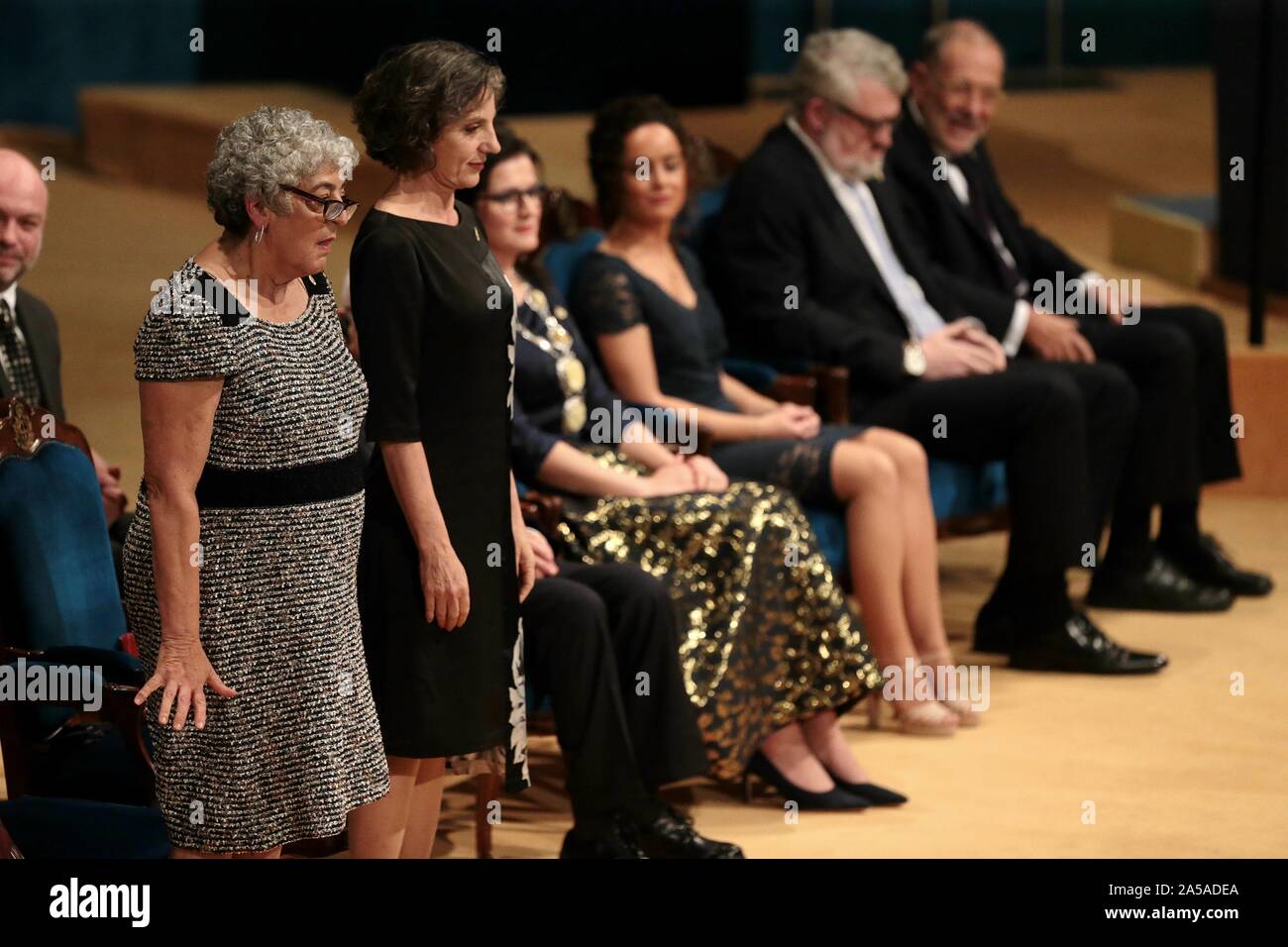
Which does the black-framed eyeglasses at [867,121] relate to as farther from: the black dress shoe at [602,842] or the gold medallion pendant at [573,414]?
the black dress shoe at [602,842]

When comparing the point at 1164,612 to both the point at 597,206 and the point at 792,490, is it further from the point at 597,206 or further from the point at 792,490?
the point at 597,206

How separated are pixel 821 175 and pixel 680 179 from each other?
66 centimetres

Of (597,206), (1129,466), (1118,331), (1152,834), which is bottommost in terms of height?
(1152,834)

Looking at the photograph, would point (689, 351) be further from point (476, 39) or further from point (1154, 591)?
point (476, 39)

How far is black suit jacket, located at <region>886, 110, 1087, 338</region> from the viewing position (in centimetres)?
526

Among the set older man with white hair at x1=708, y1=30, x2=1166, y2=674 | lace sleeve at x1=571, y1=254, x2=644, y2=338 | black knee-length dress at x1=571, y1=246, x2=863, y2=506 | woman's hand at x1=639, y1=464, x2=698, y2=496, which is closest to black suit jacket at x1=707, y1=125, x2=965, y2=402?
older man with white hair at x1=708, y1=30, x2=1166, y2=674

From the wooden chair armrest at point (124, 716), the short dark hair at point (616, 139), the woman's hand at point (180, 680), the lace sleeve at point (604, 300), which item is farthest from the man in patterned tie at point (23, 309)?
the short dark hair at point (616, 139)

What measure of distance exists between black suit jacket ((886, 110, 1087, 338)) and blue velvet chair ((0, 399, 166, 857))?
264 centimetres

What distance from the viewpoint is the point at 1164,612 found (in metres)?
5.31

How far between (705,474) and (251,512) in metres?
1.67

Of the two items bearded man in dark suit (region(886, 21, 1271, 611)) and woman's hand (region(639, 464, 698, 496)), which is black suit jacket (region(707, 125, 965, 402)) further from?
woman's hand (region(639, 464, 698, 496))

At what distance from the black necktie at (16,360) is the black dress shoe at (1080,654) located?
Result: 2.41 meters

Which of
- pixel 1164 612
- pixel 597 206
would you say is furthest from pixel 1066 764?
pixel 597 206

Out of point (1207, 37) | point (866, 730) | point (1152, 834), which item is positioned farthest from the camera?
point (1207, 37)
